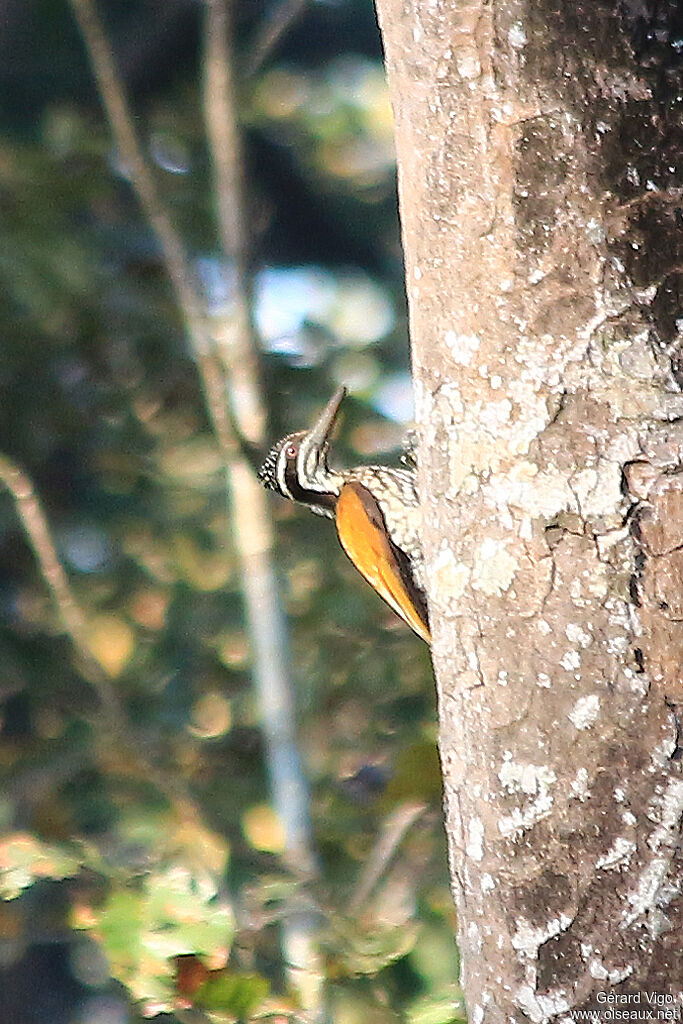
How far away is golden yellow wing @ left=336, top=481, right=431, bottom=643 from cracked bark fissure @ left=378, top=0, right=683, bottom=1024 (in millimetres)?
794

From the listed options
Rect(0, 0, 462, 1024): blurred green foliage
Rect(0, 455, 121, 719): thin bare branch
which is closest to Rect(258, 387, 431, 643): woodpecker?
Rect(0, 0, 462, 1024): blurred green foliage

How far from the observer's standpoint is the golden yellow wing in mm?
2352

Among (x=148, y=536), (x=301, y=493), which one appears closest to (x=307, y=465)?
(x=301, y=493)

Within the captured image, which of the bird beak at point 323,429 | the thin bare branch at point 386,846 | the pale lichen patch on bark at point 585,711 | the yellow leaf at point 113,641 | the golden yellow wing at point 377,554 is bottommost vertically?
the thin bare branch at point 386,846

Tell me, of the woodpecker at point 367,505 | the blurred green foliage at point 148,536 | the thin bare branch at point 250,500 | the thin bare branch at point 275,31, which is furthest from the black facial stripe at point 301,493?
the thin bare branch at point 275,31

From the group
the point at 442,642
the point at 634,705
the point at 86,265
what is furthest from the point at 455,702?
the point at 86,265

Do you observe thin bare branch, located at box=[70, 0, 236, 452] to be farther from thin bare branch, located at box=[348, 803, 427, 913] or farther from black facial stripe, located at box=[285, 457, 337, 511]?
thin bare branch, located at box=[348, 803, 427, 913]

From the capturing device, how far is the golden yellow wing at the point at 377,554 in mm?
2352

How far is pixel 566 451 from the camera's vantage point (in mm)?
1464

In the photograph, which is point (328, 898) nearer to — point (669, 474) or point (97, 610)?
point (669, 474)

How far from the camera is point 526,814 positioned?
150 centimetres

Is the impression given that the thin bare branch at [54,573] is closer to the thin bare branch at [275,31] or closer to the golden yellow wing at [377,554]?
the golden yellow wing at [377,554]

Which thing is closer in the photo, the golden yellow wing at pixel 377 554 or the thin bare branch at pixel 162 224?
the golden yellow wing at pixel 377 554

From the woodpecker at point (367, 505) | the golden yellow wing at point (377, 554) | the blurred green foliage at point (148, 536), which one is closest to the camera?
the golden yellow wing at point (377, 554)
